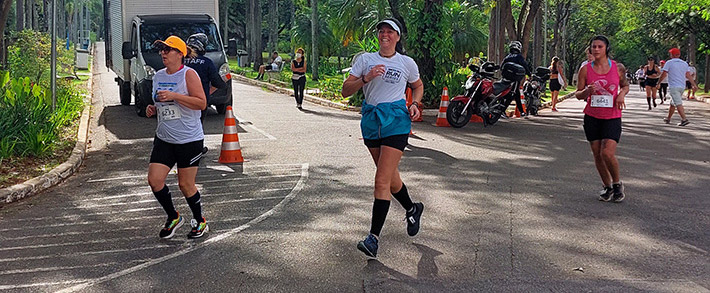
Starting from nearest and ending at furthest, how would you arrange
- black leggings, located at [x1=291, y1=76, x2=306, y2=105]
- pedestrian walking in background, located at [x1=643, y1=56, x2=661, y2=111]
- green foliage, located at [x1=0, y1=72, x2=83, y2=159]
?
green foliage, located at [x1=0, y1=72, x2=83, y2=159] → black leggings, located at [x1=291, y1=76, x2=306, y2=105] → pedestrian walking in background, located at [x1=643, y1=56, x2=661, y2=111]

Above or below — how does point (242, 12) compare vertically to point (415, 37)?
above

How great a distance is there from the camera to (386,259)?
5941 mm

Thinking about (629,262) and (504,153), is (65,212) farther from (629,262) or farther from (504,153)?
(504,153)

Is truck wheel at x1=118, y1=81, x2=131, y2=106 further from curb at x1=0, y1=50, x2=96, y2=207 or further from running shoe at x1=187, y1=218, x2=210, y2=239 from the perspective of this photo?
running shoe at x1=187, y1=218, x2=210, y2=239

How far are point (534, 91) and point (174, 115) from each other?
621 inches

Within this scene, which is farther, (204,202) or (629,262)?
(204,202)

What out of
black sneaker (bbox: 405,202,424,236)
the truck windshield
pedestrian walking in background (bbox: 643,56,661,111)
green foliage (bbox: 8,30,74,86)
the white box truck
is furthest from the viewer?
pedestrian walking in background (bbox: 643,56,661,111)

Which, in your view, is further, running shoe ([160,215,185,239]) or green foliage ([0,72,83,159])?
green foliage ([0,72,83,159])

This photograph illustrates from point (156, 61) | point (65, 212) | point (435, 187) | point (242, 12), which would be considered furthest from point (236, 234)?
point (242, 12)

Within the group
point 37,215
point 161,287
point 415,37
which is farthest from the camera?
point 415,37

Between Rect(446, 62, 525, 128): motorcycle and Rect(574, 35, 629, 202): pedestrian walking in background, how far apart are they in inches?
300

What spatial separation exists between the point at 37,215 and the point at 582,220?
5.26m

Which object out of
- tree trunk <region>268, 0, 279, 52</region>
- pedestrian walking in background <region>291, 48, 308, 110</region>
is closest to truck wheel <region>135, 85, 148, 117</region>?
pedestrian walking in background <region>291, 48, 308, 110</region>

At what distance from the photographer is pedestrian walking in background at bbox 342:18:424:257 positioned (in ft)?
19.6
